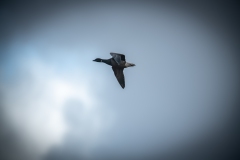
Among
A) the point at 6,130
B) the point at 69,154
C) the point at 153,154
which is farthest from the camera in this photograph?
the point at 69,154

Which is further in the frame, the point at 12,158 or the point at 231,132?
the point at 231,132

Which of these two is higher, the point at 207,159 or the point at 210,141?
the point at 210,141

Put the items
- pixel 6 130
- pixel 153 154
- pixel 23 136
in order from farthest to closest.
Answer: pixel 153 154 → pixel 23 136 → pixel 6 130

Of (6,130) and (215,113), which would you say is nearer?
(6,130)

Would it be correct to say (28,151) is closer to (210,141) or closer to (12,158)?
(12,158)

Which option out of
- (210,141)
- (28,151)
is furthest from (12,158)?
(210,141)

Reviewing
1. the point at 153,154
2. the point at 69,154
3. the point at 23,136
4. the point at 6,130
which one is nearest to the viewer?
the point at 6,130

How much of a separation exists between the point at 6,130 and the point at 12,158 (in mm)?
11210

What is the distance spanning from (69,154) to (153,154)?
35.5 m

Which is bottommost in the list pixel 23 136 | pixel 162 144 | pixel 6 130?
pixel 162 144

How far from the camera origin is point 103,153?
63.4m

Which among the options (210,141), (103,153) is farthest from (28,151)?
(210,141)

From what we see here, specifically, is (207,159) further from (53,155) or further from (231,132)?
(53,155)

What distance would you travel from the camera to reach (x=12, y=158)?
5403 centimetres
